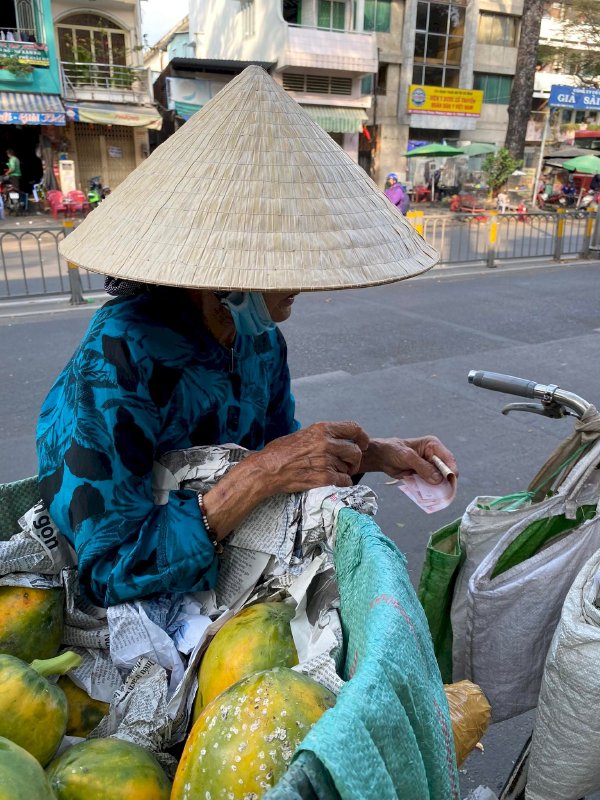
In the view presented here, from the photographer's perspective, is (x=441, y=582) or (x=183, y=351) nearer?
(x=183, y=351)

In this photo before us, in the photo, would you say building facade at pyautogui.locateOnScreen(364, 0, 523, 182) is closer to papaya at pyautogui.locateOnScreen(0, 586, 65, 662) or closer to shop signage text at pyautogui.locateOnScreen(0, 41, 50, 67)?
shop signage text at pyautogui.locateOnScreen(0, 41, 50, 67)

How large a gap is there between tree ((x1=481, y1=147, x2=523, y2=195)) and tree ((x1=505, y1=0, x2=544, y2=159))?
2.49 feet

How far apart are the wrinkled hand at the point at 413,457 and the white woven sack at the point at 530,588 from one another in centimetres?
23

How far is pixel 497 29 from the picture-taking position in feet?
98.0

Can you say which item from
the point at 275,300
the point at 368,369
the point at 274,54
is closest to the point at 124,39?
the point at 274,54

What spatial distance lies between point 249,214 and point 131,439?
475 millimetres

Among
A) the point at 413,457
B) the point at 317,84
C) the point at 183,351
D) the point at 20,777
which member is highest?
the point at 317,84

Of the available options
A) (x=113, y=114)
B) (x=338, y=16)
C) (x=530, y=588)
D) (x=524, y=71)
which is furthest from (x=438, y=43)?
(x=530, y=588)

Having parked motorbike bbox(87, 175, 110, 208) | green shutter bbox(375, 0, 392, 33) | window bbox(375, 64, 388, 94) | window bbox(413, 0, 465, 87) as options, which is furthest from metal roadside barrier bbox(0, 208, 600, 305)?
window bbox(413, 0, 465, 87)

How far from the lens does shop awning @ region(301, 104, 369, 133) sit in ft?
78.0

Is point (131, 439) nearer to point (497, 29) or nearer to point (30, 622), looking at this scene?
point (30, 622)

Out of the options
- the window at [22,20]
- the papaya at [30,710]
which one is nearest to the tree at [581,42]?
the window at [22,20]

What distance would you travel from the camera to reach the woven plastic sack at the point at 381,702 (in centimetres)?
66

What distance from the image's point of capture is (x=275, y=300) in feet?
4.80
